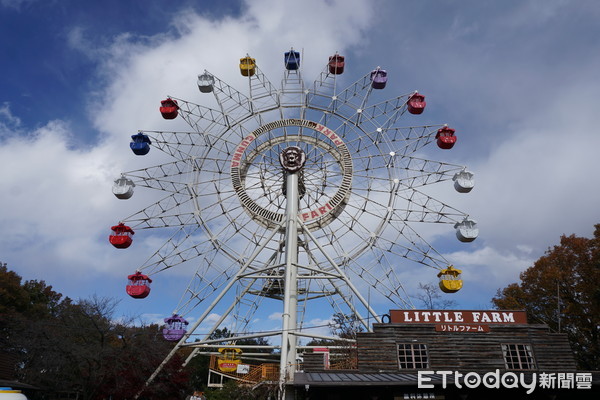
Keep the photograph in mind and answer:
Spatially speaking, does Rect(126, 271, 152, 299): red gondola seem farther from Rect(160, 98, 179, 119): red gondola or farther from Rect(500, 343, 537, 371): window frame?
Rect(500, 343, 537, 371): window frame

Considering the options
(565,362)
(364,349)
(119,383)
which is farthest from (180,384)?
(565,362)

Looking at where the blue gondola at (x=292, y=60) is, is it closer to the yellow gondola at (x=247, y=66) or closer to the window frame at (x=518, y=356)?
the yellow gondola at (x=247, y=66)

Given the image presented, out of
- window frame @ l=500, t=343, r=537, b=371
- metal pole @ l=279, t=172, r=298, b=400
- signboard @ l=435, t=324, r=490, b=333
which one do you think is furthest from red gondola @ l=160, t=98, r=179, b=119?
window frame @ l=500, t=343, r=537, b=371

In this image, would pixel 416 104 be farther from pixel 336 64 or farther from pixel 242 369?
pixel 242 369

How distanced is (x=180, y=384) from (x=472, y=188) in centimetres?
2154

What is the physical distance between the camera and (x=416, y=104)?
31344 millimetres

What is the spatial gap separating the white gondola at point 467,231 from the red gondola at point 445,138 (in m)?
5.11

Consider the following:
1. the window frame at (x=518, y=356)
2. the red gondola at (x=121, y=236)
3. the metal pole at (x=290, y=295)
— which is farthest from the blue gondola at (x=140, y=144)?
the window frame at (x=518, y=356)

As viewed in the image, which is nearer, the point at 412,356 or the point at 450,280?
the point at 412,356

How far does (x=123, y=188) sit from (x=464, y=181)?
22.3m

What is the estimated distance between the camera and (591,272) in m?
38.1

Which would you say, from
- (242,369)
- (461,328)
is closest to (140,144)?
(242,369)

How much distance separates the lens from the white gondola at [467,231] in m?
27.8

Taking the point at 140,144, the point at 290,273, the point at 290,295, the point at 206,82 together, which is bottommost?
the point at 290,295
